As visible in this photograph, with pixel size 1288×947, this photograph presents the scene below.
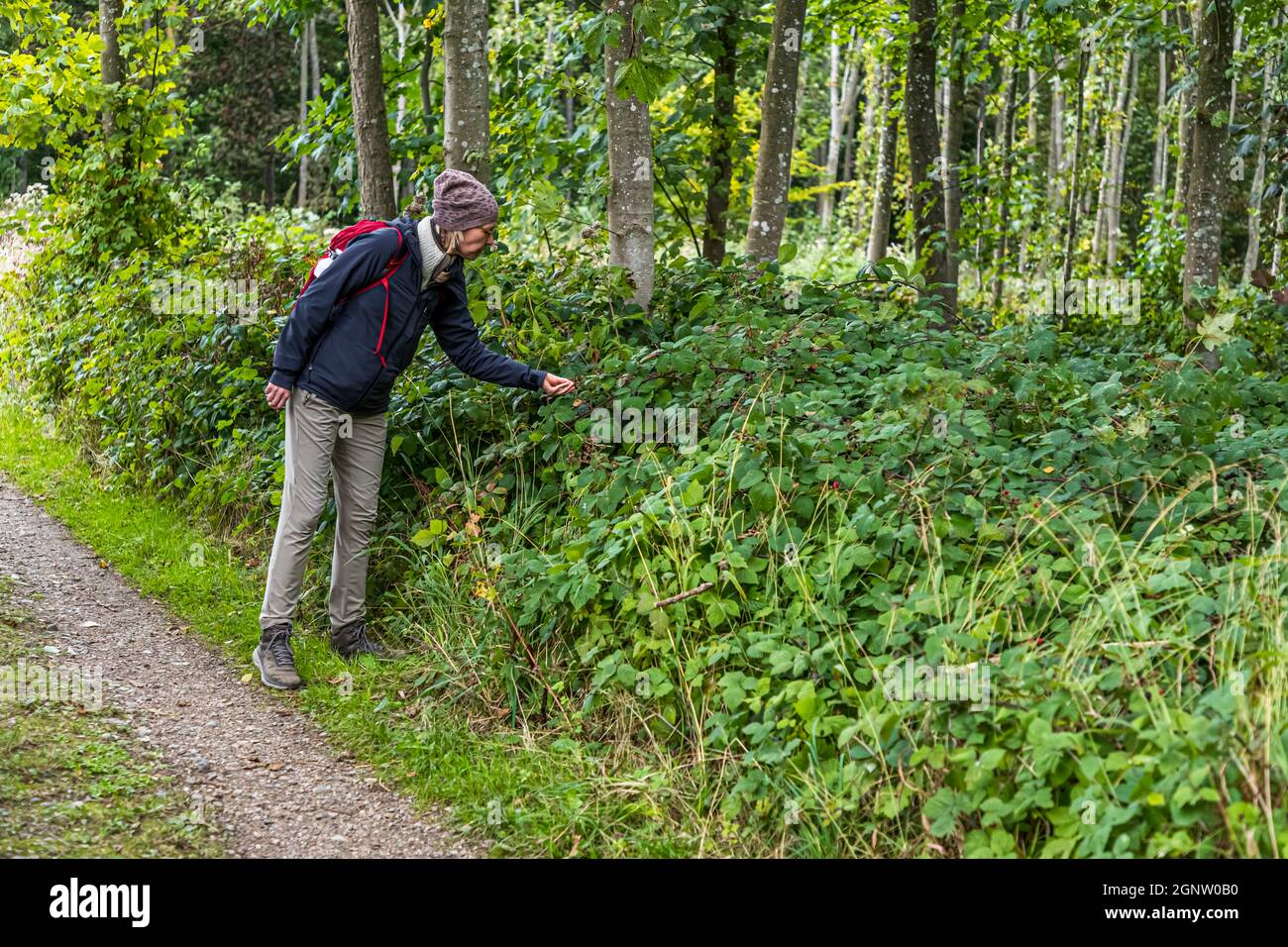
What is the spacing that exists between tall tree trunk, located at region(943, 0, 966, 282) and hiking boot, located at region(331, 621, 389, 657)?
7192 mm

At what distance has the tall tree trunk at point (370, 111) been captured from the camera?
830 cm

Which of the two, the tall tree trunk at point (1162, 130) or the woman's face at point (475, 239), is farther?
the tall tree trunk at point (1162, 130)

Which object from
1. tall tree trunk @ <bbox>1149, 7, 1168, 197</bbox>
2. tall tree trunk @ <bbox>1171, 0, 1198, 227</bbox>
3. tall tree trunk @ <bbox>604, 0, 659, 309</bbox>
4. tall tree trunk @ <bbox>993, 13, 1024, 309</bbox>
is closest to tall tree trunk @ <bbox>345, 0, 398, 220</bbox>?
tall tree trunk @ <bbox>604, 0, 659, 309</bbox>

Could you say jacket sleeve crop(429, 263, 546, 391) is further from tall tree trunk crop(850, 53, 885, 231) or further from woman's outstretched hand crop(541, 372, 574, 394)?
tall tree trunk crop(850, 53, 885, 231)

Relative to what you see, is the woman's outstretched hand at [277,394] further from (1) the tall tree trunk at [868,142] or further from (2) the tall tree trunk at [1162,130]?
(1) the tall tree trunk at [868,142]

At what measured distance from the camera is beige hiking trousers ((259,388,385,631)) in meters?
5.38

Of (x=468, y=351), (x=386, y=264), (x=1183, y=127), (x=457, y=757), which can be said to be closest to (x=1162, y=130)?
(x=1183, y=127)

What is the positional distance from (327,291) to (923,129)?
7.17 meters

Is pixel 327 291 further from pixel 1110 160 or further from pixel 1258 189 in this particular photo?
pixel 1110 160

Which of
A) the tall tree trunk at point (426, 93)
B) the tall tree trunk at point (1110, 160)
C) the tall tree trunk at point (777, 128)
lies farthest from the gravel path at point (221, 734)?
the tall tree trunk at point (1110, 160)

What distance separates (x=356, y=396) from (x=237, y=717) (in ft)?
5.20

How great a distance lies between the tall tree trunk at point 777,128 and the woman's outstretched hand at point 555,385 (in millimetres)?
2774

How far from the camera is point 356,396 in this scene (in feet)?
17.5

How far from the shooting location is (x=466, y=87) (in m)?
7.35
